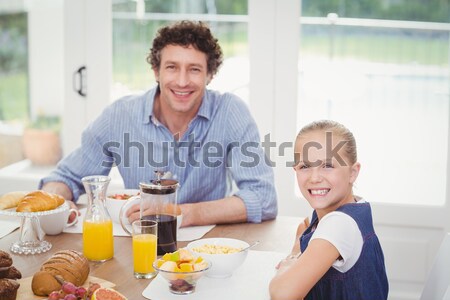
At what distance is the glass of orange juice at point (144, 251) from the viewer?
159 centimetres

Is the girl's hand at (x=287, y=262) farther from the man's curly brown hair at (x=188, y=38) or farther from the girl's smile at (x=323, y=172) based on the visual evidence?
the man's curly brown hair at (x=188, y=38)

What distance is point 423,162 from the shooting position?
318cm

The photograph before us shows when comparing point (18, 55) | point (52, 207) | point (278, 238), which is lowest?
point (278, 238)

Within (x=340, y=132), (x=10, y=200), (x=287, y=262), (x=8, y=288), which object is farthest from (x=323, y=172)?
(x=10, y=200)

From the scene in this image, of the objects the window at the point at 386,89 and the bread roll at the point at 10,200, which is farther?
the window at the point at 386,89

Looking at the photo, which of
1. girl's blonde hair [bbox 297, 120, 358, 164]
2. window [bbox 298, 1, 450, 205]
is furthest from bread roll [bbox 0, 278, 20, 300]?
window [bbox 298, 1, 450, 205]

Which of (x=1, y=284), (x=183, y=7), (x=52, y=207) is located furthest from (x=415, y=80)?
(x=1, y=284)

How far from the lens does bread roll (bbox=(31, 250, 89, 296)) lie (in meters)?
1.43

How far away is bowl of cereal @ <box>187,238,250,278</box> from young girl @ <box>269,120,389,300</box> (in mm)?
106

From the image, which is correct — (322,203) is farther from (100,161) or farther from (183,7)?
(183,7)

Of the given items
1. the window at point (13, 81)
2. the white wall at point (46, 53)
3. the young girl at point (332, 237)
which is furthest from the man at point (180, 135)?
the window at point (13, 81)

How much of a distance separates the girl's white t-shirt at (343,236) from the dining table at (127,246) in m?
0.32

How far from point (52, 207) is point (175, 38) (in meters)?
0.86

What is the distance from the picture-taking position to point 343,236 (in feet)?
4.91
